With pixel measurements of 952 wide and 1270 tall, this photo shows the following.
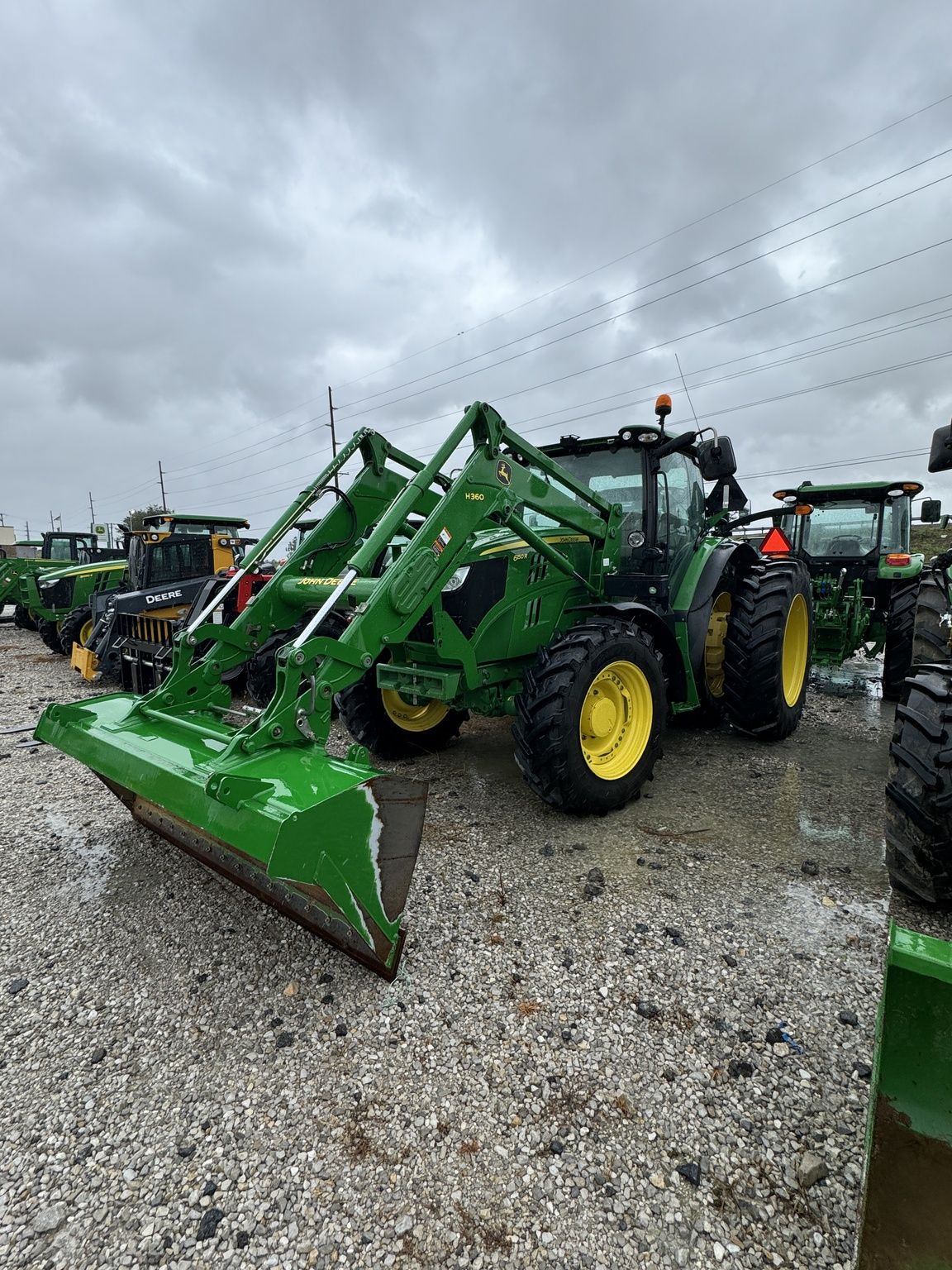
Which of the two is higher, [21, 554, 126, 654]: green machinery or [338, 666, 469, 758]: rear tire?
[21, 554, 126, 654]: green machinery

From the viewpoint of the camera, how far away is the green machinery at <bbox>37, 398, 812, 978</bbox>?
248cm

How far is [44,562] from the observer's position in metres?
16.4

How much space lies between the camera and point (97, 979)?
8.66 feet

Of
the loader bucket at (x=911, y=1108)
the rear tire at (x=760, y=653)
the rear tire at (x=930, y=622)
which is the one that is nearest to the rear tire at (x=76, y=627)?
the rear tire at (x=760, y=653)

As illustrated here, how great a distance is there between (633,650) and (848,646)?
5.31 m

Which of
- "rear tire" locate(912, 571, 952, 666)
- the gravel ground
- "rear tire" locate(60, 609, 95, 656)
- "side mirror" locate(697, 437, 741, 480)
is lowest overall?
the gravel ground

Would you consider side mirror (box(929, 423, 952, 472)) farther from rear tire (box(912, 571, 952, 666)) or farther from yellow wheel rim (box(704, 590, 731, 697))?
rear tire (box(912, 571, 952, 666))

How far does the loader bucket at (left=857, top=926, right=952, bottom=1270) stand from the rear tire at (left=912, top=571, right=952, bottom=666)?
552 centimetres

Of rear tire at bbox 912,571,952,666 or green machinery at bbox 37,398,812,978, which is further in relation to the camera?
rear tire at bbox 912,571,952,666

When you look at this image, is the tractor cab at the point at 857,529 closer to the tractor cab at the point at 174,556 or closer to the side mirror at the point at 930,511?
the side mirror at the point at 930,511

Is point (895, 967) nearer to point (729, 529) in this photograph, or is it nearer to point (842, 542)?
point (729, 529)

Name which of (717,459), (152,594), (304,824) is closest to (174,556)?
(152,594)

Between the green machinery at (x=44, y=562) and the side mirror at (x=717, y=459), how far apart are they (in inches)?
542

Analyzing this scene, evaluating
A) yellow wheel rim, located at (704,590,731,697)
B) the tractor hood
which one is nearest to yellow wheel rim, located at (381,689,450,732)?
yellow wheel rim, located at (704,590,731,697)
